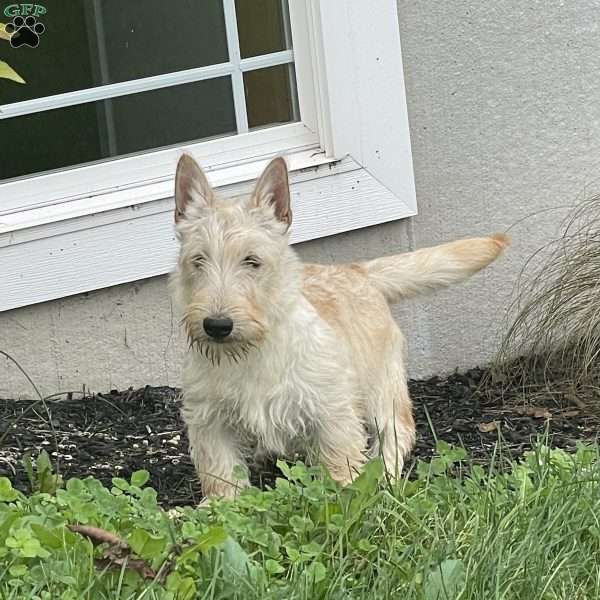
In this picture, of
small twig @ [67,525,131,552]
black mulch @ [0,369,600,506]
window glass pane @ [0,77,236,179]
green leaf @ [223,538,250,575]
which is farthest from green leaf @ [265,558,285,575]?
window glass pane @ [0,77,236,179]

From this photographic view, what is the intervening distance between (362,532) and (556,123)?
3.27 metres

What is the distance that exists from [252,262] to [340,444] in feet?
2.28

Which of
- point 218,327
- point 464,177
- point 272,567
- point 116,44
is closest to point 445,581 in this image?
point 272,567

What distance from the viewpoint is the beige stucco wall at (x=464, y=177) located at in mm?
5820

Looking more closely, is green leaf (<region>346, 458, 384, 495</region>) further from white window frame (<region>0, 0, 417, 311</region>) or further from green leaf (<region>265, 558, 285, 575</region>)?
white window frame (<region>0, 0, 417, 311</region>)

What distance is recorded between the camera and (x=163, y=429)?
546 cm

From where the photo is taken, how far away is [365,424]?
4957 mm

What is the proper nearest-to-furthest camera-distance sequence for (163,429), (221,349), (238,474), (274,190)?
(238,474) < (221,349) < (274,190) < (163,429)

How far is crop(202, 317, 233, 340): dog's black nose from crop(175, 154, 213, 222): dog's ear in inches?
20.0

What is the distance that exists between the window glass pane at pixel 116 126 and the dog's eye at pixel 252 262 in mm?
1930

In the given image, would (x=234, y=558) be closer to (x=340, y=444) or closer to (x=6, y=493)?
(x=6, y=493)

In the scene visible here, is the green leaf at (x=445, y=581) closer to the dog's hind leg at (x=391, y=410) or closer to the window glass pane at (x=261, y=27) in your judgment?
the dog's hind leg at (x=391, y=410)

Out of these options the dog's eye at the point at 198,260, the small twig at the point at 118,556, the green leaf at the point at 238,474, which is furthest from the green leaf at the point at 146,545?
the dog's eye at the point at 198,260

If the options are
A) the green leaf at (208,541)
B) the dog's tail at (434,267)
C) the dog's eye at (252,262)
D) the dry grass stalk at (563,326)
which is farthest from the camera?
the dry grass stalk at (563,326)
